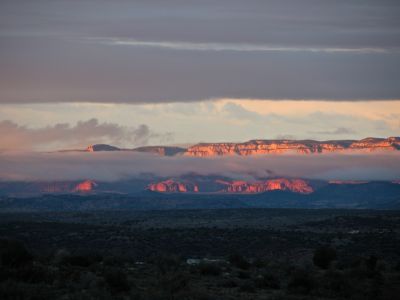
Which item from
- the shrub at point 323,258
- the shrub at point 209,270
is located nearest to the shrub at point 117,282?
the shrub at point 209,270

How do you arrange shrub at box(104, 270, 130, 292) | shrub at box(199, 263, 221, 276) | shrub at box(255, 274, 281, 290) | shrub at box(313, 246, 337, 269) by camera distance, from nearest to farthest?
shrub at box(104, 270, 130, 292) → shrub at box(255, 274, 281, 290) → shrub at box(199, 263, 221, 276) → shrub at box(313, 246, 337, 269)

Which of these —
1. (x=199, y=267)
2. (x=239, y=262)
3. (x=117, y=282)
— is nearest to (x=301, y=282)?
(x=199, y=267)

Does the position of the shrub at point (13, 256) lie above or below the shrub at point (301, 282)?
above

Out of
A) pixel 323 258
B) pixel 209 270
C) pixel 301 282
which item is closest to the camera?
pixel 301 282

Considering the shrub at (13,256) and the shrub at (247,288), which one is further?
the shrub at (13,256)

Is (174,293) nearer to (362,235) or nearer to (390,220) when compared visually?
(362,235)

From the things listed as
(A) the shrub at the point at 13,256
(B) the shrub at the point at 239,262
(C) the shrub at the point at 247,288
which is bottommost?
(C) the shrub at the point at 247,288

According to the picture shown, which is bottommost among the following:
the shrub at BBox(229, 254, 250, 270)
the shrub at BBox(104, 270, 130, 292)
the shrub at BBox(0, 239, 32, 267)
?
the shrub at BBox(229, 254, 250, 270)

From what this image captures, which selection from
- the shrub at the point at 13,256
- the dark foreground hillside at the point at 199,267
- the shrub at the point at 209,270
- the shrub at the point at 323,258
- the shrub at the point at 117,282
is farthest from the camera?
the shrub at the point at 323,258

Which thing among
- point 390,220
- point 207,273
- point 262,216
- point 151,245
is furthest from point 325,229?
point 207,273

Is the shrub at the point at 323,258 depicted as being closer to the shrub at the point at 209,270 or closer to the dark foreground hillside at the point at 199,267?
the dark foreground hillside at the point at 199,267

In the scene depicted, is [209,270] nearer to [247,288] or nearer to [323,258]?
[247,288]

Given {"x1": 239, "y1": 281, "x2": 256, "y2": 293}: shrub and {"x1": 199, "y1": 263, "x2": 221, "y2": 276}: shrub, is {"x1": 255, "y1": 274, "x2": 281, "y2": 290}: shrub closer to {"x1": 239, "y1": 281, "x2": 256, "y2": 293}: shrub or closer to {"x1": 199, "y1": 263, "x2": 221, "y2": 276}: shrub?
{"x1": 239, "y1": 281, "x2": 256, "y2": 293}: shrub

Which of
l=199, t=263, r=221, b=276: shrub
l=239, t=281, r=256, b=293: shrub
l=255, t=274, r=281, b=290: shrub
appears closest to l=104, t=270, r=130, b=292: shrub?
l=239, t=281, r=256, b=293: shrub
